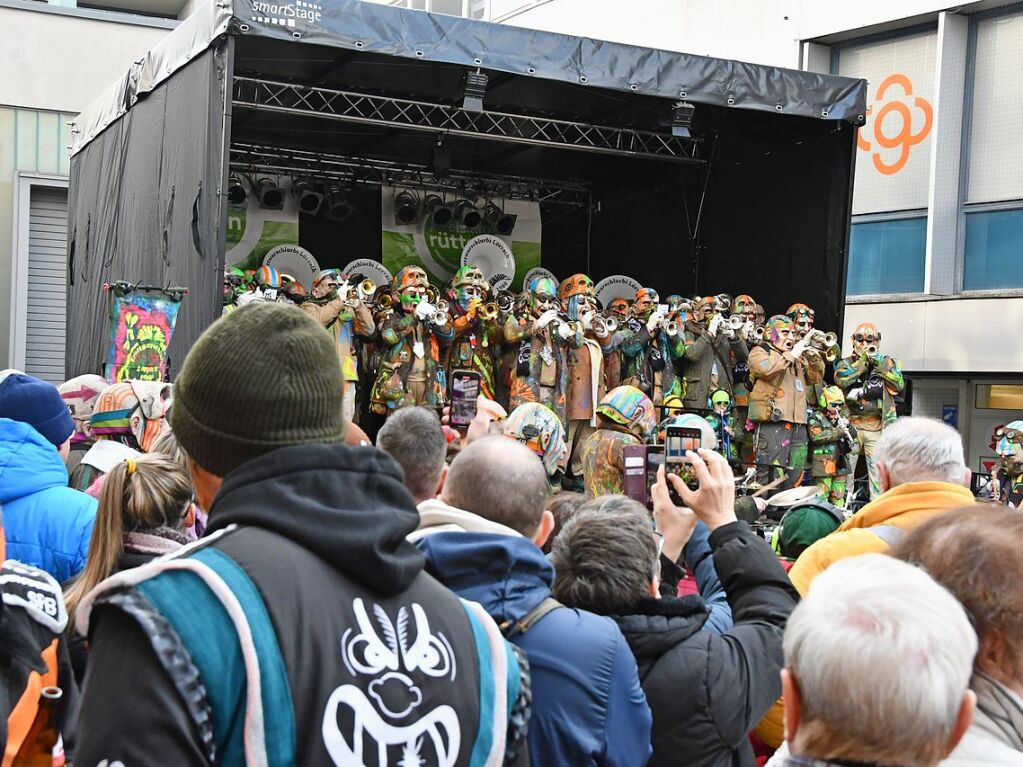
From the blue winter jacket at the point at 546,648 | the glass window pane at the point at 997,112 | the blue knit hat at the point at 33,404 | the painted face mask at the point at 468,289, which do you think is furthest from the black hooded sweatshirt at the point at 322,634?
the glass window pane at the point at 997,112

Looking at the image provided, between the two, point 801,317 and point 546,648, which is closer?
point 546,648

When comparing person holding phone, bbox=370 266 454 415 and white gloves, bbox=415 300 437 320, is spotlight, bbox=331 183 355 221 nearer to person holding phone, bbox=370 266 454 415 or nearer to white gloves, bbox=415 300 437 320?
person holding phone, bbox=370 266 454 415

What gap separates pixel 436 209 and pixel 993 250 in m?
6.24

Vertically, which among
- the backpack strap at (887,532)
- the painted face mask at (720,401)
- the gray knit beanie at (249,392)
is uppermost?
the gray knit beanie at (249,392)

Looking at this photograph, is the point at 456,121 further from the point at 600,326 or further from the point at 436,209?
the point at 600,326

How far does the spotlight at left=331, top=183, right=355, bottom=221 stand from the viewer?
12.8 meters

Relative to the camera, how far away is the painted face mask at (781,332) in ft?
36.9

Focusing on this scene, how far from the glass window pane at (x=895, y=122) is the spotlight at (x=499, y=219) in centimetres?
402

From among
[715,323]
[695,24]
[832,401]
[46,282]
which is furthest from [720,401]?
[46,282]

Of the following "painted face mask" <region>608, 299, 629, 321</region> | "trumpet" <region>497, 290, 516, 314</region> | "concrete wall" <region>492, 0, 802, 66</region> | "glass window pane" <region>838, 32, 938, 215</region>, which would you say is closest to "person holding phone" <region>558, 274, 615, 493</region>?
"painted face mask" <region>608, 299, 629, 321</region>

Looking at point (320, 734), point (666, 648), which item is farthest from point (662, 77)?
point (320, 734)

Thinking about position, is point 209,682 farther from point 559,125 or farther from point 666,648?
point 559,125

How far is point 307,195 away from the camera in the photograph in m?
12.7

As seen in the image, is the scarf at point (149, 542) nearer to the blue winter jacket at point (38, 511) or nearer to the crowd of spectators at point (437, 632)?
the crowd of spectators at point (437, 632)
